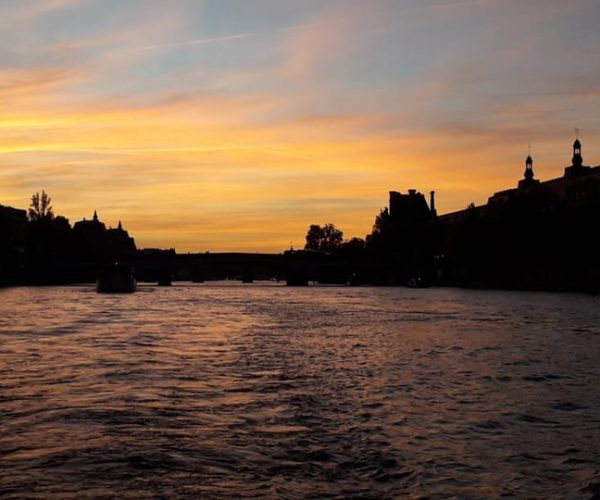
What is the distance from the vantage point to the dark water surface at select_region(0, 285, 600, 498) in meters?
13.2

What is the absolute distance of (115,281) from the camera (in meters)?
132

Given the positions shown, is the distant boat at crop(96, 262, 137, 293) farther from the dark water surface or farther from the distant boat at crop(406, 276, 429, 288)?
the dark water surface

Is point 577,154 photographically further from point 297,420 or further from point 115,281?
point 297,420

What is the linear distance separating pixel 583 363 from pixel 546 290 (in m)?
102

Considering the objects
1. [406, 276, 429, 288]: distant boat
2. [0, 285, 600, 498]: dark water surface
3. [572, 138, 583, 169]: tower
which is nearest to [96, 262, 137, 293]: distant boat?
[406, 276, 429, 288]: distant boat

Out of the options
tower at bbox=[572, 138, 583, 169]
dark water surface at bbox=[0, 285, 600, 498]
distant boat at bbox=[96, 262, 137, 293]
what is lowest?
dark water surface at bbox=[0, 285, 600, 498]

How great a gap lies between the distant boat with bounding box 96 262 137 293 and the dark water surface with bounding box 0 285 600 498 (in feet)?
309

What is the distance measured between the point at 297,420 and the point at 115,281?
116637 millimetres

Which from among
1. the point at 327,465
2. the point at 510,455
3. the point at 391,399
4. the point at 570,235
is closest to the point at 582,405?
the point at 391,399

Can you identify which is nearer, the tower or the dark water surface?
the dark water surface

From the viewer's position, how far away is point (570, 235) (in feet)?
403

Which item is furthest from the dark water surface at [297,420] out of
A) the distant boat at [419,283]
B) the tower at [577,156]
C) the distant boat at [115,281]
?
the tower at [577,156]

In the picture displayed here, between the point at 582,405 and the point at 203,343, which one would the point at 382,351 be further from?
the point at 582,405

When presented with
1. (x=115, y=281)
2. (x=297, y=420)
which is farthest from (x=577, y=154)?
(x=297, y=420)
